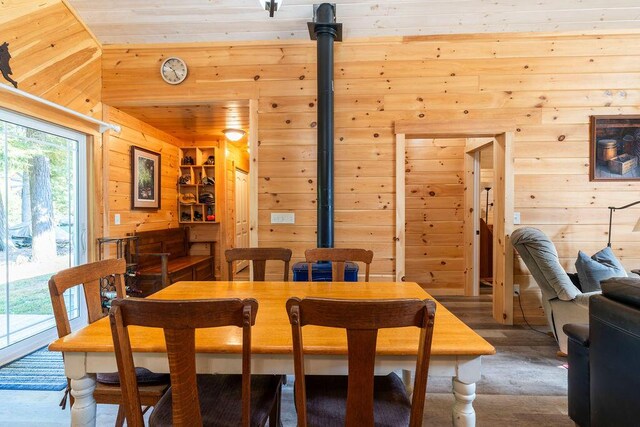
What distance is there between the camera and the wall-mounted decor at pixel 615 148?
3061 millimetres

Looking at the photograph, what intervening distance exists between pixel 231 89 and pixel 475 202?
11.1 ft

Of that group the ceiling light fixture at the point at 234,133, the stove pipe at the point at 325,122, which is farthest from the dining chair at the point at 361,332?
the ceiling light fixture at the point at 234,133

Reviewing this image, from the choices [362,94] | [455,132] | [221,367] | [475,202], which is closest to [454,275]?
[475,202]

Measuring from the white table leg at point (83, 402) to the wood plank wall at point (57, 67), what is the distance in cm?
230

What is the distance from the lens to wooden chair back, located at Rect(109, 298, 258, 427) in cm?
90

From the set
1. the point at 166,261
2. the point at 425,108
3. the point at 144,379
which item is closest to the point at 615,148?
the point at 425,108

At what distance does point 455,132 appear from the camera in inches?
122

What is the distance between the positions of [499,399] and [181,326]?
6.87 ft

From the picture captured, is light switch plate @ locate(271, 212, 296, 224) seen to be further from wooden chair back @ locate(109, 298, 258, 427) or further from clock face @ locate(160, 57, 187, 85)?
wooden chair back @ locate(109, 298, 258, 427)

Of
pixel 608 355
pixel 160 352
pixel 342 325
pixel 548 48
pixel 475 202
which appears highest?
pixel 548 48

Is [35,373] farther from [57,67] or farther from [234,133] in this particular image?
[234,133]

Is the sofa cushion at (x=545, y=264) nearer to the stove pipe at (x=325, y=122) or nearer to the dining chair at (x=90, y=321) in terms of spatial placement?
the stove pipe at (x=325, y=122)

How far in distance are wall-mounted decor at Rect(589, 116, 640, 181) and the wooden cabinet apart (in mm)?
4904

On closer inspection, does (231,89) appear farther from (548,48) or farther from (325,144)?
(548,48)
